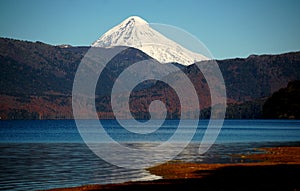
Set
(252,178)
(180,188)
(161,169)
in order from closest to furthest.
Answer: (180,188) → (252,178) → (161,169)

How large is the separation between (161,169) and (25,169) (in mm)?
13298

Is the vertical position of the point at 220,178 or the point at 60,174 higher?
the point at 60,174

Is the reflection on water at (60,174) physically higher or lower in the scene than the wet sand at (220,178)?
higher

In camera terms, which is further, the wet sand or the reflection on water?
the reflection on water

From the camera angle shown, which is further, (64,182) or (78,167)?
(78,167)

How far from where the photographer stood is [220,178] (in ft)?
130

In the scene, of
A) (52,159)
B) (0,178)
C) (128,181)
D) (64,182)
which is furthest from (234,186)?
(52,159)

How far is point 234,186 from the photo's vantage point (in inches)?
1369

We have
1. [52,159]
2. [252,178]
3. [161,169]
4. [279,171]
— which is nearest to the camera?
[252,178]

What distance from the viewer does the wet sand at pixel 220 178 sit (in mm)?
34750

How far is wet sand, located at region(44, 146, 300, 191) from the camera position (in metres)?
34.8

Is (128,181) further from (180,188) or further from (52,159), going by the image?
(52,159)

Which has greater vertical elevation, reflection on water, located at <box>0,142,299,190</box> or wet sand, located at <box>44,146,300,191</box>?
reflection on water, located at <box>0,142,299,190</box>

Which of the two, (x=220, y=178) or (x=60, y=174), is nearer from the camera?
(x=220, y=178)
